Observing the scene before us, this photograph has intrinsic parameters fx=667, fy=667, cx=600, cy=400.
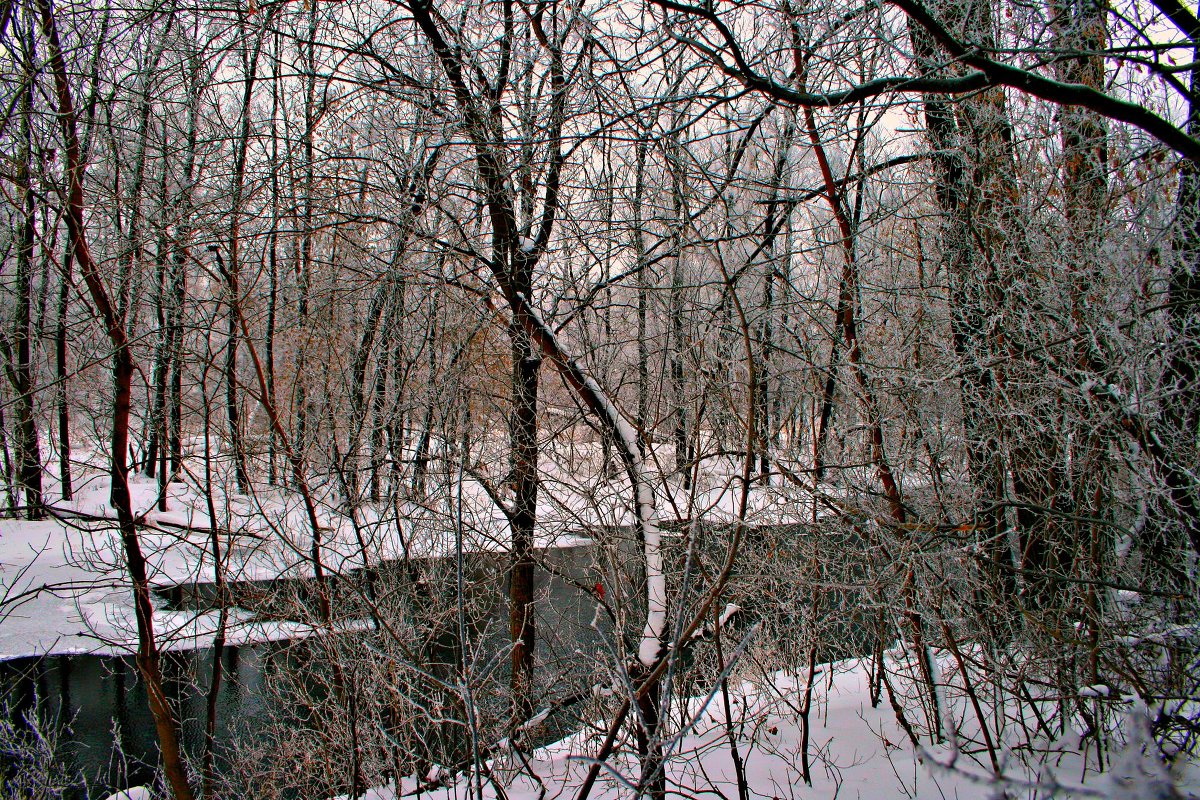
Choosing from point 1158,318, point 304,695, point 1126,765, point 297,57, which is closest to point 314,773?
point 304,695

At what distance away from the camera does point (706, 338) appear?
13.6 ft

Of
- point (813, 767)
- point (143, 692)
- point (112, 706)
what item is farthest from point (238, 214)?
point (143, 692)

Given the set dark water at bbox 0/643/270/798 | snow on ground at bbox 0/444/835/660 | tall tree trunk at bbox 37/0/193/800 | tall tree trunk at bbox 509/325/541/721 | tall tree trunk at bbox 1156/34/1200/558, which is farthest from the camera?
dark water at bbox 0/643/270/798

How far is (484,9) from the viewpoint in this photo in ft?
15.8

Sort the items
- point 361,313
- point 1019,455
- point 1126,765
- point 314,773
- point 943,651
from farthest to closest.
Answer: point 361,313 → point 314,773 → point 943,651 → point 1019,455 → point 1126,765

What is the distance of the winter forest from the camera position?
130 inches

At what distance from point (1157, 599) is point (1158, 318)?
58.8 inches

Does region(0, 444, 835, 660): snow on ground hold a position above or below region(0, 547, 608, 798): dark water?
above

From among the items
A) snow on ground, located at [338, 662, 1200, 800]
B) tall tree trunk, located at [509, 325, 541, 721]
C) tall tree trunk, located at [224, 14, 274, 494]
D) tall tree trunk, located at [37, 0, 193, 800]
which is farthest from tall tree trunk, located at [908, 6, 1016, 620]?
tall tree trunk, located at [37, 0, 193, 800]

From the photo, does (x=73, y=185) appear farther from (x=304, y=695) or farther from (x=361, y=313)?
(x=304, y=695)

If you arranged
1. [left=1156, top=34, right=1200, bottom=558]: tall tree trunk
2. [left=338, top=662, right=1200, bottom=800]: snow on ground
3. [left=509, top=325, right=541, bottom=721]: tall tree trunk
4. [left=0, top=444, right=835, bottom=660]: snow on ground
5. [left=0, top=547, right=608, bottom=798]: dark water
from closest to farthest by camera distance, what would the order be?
[left=1156, top=34, right=1200, bottom=558]: tall tree trunk
[left=0, top=444, right=835, bottom=660]: snow on ground
[left=338, top=662, right=1200, bottom=800]: snow on ground
[left=509, top=325, right=541, bottom=721]: tall tree trunk
[left=0, top=547, right=608, bottom=798]: dark water

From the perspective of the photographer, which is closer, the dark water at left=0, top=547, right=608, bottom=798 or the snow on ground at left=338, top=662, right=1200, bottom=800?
the snow on ground at left=338, top=662, right=1200, bottom=800

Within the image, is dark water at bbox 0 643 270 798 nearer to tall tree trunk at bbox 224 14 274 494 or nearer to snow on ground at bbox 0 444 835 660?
snow on ground at bbox 0 444 835 660

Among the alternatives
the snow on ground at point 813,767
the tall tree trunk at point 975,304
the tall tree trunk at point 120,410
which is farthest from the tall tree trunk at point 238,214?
the tall tree trunk at point 975,304
